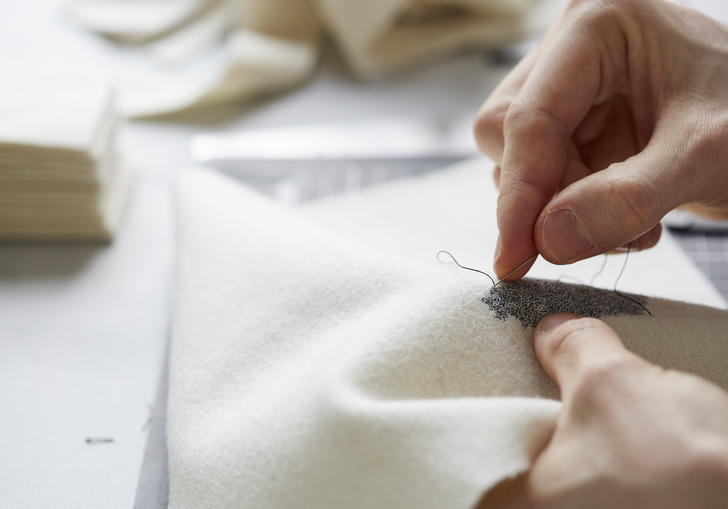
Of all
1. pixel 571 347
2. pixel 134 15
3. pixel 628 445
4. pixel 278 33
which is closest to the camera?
pixel 628 445

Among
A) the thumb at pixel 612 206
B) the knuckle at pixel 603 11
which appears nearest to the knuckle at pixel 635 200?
the thumb at pixel 612 206

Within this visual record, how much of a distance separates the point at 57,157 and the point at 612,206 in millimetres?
727

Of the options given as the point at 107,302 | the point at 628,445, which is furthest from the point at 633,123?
the point at 107,302

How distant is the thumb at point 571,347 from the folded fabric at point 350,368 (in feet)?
0.06

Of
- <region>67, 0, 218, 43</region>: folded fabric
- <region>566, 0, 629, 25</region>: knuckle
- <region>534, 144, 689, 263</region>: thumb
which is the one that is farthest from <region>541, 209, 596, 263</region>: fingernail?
<region>67, 0, 218, 43</region>: folded fabric

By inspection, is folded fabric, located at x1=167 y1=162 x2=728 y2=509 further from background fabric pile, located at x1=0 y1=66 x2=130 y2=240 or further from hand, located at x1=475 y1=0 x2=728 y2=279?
background fabric pile, located at x1=0 y1=66 x2=130 y2=240

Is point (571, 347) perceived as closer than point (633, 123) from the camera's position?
Yes

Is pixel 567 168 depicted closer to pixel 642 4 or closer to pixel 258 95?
pixel 642 4

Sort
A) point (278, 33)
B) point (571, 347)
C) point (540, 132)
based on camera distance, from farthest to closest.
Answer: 1. point (278, 33)
2. point (540, 132)
3. point (571, 347)

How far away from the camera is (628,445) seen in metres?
0.47

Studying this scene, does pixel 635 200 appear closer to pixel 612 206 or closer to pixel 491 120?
pixel 612 206

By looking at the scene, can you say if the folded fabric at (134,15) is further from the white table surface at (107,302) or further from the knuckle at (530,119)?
the knuckle at (530,119)

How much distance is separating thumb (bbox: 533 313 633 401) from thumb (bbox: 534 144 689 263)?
0.07 m

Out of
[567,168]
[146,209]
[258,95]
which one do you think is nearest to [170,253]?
[146,209]
